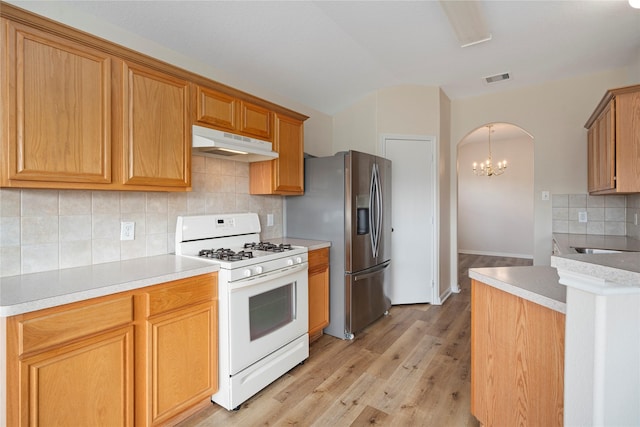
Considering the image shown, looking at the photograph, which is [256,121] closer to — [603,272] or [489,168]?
[603,272]

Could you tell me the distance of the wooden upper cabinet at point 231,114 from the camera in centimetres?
214

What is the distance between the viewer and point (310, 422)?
5.92 ft

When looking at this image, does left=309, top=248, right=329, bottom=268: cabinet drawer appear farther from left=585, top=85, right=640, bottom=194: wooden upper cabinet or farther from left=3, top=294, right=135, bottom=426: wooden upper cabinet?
left=585, top=85, right=640, bottom=194: wooden upper cabinet

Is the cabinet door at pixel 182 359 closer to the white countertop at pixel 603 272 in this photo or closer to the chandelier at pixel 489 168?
the white countertop at pixel 603 272

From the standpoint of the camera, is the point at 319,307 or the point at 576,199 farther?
the point at 576,199

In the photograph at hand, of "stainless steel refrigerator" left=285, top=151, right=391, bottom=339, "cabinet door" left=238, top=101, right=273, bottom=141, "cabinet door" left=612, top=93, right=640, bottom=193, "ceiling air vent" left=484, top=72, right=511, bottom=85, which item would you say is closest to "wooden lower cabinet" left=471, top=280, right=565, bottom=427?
"stainless steel refrigerator" left=285, top=151, right=391, bottom=339

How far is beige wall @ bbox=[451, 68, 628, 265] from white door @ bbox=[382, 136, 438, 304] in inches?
45.6

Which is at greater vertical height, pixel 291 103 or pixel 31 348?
pixel 291 103

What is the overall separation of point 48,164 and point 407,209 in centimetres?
333

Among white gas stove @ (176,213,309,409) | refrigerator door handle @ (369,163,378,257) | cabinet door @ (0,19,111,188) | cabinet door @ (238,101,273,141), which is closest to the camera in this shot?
cabinet door @ (0,19,111,188)

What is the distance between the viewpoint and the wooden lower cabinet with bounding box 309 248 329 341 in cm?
272

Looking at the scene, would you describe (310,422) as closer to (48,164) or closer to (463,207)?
(48,164)

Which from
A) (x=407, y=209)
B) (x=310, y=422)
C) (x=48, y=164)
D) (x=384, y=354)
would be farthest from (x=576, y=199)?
(x=48, y=164)

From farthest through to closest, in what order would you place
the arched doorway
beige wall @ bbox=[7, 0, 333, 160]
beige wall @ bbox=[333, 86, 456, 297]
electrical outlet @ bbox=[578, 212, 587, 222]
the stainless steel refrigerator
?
the arched doorway, beige wall @ bbox=[333, 86, 456, 297], electrical outlet @ bbox=[578, 212, 587, 222], the stainless steel refrigerator, beige wall @ bbox=[7, 0, 333, 160]
